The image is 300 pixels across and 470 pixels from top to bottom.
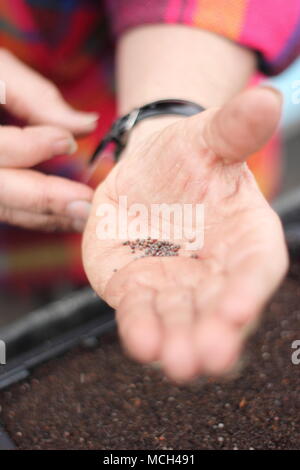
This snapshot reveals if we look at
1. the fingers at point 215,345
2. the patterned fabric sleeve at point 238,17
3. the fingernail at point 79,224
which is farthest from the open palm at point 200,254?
the patterned fabric sleeve at point 238,17

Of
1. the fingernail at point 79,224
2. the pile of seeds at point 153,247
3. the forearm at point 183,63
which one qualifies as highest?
the forearm at point 183,63

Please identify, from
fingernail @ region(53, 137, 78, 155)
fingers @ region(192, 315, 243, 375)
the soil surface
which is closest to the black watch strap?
fingernail @ region(53, 137, 78, 155)

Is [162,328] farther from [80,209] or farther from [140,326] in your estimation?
[80,209]

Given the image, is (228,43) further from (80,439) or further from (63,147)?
(80,439)

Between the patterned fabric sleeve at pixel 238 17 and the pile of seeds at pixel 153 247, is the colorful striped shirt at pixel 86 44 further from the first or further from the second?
the pile of seeds at pixel 153 247

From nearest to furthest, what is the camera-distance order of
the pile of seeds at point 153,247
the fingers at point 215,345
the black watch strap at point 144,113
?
the fingers at point 215,345
the pile of seeds at point 153,247
the black watch strap at point 144,113

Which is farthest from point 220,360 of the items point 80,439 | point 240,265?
point 80,439
